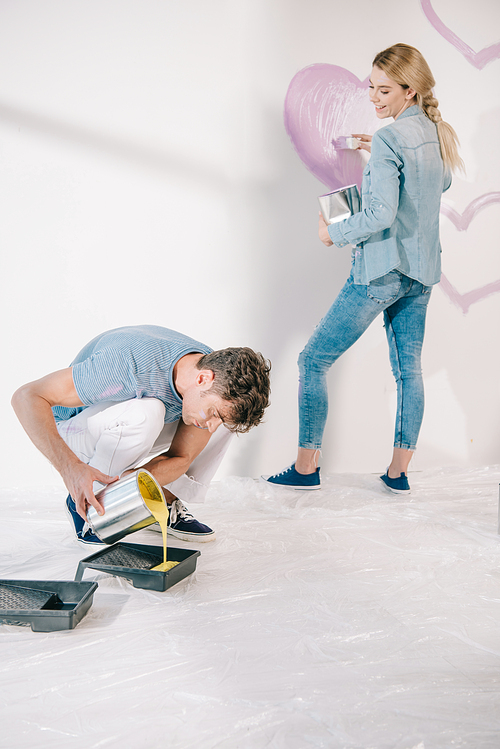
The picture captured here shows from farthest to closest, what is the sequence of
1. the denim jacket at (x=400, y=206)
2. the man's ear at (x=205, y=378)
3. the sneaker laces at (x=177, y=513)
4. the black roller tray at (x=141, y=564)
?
1. the denim jacket at (x=400, y=206)
2. the sneaker laces at (x=177, y=513)
3. the man's ear at (x=205, y=378)
4. the black roller tray at (x=141, y=564)

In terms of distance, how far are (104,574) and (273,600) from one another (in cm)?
39

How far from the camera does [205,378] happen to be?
1.27 m

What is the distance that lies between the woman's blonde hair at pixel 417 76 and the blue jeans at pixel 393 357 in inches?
18.5

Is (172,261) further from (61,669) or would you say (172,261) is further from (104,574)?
(61,669)

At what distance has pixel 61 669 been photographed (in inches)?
33.4

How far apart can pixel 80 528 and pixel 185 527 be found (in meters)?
0.28

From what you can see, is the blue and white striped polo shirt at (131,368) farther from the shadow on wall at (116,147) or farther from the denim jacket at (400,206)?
the shadow on wall at (116,147)

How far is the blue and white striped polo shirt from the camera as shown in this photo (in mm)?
1273

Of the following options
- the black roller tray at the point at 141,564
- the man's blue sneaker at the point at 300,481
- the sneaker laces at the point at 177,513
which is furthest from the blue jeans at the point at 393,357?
the black roller tray at the point at 141,564

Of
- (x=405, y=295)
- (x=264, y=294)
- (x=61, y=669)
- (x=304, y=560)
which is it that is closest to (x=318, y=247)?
(x=264, y=294)

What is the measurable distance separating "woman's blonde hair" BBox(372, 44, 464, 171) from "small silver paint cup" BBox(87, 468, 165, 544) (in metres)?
1.46

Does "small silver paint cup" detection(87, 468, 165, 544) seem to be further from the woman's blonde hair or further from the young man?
the woman's blonde hair

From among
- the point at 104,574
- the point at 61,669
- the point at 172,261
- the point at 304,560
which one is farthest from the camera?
the point at 172,261

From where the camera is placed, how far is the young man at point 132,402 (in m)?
1.22
